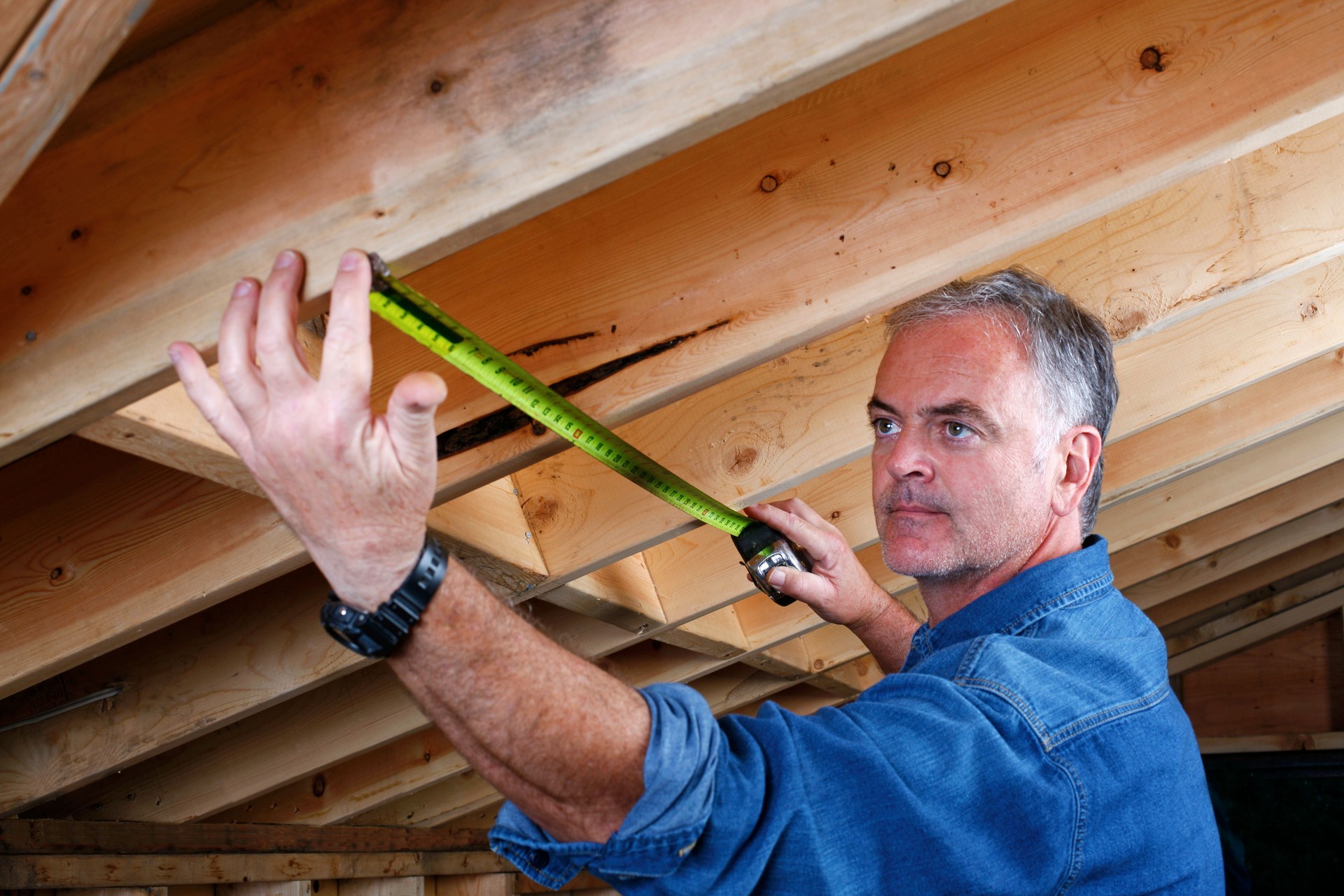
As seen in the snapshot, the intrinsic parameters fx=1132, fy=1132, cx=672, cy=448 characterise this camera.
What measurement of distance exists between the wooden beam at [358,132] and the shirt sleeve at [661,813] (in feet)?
1.77

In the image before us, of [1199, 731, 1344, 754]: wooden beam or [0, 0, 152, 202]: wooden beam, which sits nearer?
[0, 0, 152, 202]: wooden beam

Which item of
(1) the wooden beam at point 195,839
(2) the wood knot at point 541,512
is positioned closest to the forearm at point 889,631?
(2) the wood knot at point 541,512

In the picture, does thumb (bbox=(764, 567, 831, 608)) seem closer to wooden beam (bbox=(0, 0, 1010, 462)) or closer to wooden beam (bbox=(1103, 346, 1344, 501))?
wooden beam (bbox=(0, 0, 1010, 462))

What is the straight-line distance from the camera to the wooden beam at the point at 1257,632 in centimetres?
665

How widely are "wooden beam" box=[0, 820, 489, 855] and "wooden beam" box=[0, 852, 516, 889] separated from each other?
0.06 feet

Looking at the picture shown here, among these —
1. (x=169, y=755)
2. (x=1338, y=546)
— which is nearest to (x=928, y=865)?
(x=169, y=755)

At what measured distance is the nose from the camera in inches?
75.7

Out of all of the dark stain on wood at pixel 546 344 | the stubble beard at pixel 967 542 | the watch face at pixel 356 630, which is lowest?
the watch face at pixel 356 630

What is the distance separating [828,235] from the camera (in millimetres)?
1631

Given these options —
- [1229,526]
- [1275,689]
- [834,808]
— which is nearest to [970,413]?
[834,808]

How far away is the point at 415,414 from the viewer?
3.63ft

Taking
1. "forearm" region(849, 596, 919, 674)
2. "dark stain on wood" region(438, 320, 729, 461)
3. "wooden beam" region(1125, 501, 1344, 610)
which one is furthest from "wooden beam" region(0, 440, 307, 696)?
"wooden beam" region(1125, 501, 1344, 610)

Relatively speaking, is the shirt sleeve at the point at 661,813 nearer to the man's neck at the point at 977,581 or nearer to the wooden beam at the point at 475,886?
the man's neck at the point at 977,581

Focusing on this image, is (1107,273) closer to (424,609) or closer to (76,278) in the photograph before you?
(424,609)
